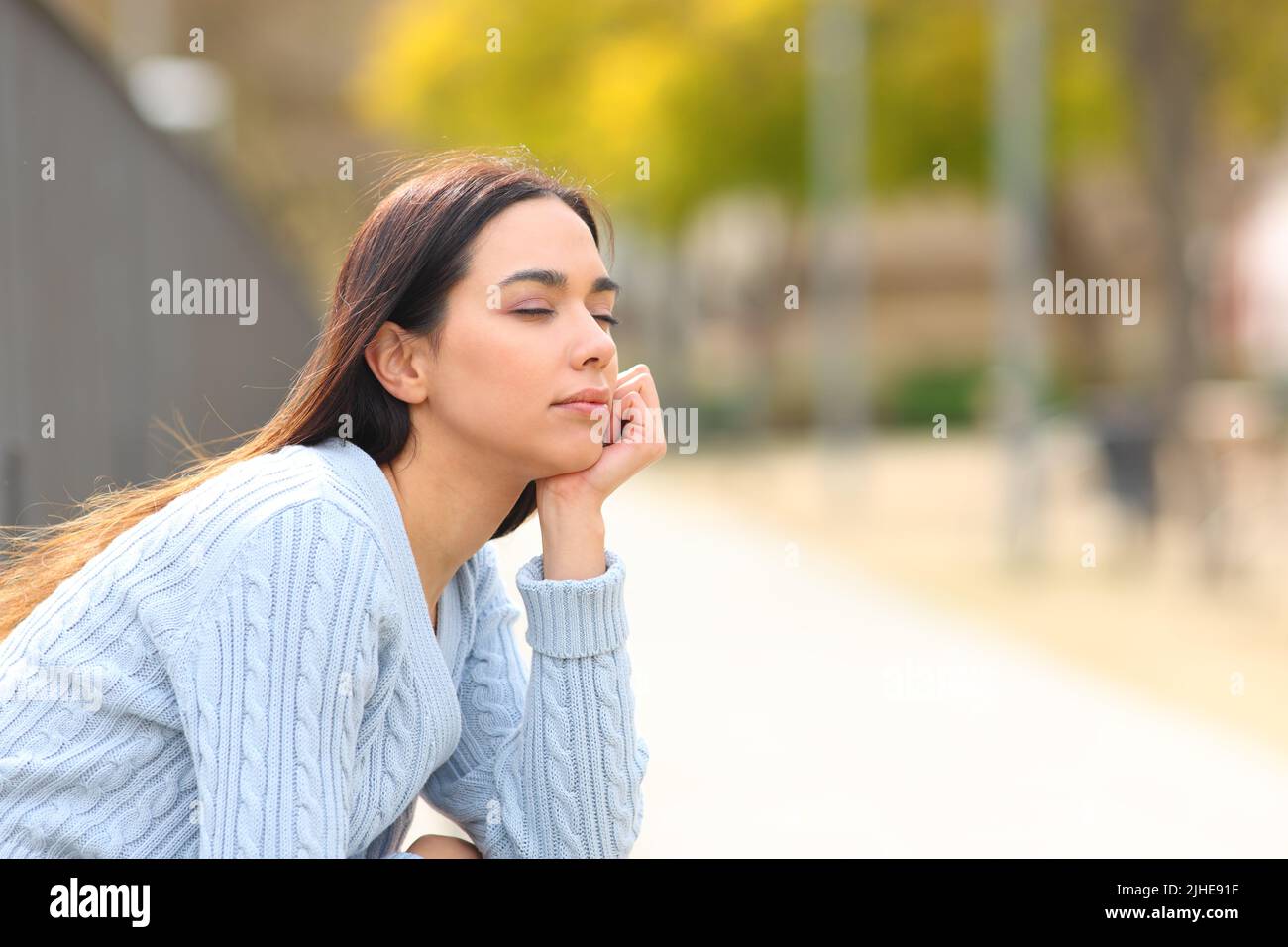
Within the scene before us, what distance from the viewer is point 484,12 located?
25.0 metres

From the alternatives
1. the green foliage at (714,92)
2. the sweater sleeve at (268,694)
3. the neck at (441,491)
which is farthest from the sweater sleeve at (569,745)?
the green foliage at (714,92)

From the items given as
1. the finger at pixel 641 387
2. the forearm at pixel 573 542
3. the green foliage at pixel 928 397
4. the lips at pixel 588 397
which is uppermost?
the green foliage at pixel 928 397

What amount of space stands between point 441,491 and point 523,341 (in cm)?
25

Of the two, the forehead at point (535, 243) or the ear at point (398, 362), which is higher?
the forehead at point (535, 243)

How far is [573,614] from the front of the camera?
2502mm

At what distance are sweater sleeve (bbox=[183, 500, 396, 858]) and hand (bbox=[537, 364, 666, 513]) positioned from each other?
0.49m

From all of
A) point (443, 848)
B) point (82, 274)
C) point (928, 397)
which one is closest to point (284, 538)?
point (443, 848)

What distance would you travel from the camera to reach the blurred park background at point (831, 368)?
5629 mm

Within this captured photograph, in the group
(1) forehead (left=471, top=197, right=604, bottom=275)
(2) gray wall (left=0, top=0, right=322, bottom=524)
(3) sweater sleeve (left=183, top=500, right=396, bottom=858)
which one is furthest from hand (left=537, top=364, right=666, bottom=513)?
(2) gray wall (left=0, top=0, right=322, bottom=524)

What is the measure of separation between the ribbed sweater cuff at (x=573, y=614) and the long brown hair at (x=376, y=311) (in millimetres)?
285

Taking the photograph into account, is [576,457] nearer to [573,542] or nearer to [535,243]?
[573,542]

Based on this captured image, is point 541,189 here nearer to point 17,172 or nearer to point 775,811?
point 17,172

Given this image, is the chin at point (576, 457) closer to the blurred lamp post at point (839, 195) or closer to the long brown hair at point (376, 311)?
the long brown hair at point (376, 311)

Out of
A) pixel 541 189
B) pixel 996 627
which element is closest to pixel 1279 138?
pixel 996 627
